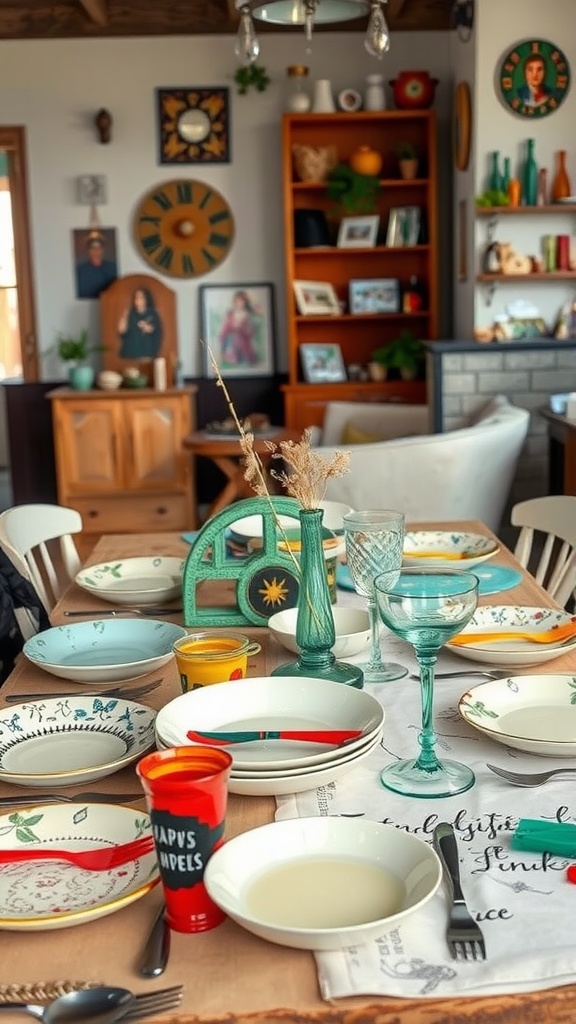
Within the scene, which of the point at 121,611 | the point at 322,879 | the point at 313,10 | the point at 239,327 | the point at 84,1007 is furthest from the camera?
the point at 239,327

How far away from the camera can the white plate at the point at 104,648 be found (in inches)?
68.7

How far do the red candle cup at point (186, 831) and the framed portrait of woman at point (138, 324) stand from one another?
5586mm

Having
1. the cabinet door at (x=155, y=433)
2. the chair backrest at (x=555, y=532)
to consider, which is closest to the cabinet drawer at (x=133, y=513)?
the cabinet door at (x=155, y=433)

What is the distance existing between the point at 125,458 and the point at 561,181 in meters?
2.70

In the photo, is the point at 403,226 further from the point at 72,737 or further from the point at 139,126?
the point at 72,737

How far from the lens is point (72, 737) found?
1.54 meters

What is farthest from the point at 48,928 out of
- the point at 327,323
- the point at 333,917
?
the point at 327,323

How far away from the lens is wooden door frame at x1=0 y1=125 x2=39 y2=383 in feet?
21.0

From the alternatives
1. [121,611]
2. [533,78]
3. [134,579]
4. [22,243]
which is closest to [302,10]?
[134,579]

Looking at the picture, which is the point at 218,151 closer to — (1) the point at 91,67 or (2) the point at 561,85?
(1) the point at 91,67

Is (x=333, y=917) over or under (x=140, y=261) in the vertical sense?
under

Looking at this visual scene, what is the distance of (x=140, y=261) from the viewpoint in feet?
21.4

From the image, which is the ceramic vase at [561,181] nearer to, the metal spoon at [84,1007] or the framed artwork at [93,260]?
the framed artwork at [93,260]

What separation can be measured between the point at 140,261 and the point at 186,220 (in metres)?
0.36
